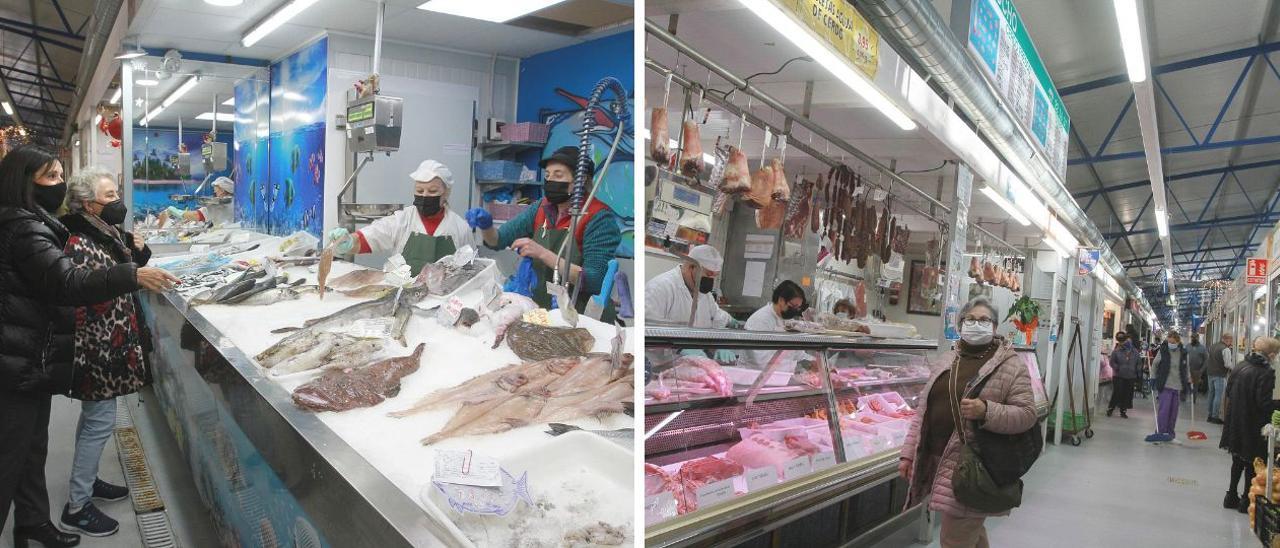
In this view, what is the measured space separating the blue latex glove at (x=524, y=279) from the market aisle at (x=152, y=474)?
5.66ft

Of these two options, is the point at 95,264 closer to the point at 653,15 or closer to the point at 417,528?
the point at 653,15

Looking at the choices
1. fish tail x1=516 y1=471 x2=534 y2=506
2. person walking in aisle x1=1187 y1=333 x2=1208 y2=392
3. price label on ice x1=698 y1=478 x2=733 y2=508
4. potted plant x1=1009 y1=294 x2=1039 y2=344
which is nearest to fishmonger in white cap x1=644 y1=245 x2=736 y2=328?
price label on ice x1=698 y1=478 x2=733 y2=508

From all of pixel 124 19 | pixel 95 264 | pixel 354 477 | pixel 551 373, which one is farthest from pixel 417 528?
pixel 124 19

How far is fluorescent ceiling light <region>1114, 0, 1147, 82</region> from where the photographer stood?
4.21 m

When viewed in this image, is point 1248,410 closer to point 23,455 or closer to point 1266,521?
point 1266,521

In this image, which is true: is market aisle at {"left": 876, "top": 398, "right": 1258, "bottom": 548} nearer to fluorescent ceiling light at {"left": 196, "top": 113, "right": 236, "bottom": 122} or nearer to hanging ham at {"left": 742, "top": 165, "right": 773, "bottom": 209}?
hanging ham at {"left": 742, "top": 165, "right": 773, "bottom": 209}

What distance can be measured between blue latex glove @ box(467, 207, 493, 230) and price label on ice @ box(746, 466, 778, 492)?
4.53 feet

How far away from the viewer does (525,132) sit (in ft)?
7.14

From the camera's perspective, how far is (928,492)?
351 centimetres

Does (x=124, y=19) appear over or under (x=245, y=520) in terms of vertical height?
over

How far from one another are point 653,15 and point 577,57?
50.5 inches

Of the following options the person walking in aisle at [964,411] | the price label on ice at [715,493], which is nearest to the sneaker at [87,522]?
the price label on ice at [715,493]

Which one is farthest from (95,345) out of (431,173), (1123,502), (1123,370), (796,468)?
(1123,370)

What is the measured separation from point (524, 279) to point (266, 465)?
91 cm
